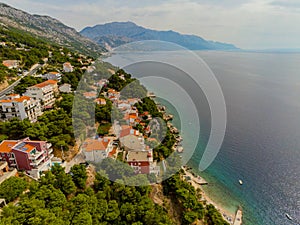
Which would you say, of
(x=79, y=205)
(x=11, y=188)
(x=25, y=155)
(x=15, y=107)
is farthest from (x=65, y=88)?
(x=79, y=205)

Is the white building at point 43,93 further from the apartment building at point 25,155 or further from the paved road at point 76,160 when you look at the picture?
the apartment building at point 25,155

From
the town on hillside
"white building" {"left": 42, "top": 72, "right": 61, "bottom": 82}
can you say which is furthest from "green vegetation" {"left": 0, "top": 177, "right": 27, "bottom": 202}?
"white building" {"left": 42, "top": 72, "right": 61, "bottom": 82}

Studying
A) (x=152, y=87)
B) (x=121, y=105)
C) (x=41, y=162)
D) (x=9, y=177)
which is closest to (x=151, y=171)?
(x=41, y=162)

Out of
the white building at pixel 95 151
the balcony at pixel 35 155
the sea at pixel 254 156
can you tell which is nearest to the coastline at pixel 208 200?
the sea at pixel 254 156

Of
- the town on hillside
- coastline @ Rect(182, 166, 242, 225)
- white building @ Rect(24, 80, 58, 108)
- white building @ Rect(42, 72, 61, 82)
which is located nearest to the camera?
the town on hillside

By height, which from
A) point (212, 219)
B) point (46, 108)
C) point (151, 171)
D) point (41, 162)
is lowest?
point (212, 219)

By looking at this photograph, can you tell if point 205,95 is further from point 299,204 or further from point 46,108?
point 46,108

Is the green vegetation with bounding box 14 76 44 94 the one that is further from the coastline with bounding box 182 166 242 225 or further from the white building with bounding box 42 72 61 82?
the coastline with bounding box 182 166 242 225

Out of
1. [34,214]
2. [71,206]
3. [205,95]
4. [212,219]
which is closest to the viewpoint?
[34,214]

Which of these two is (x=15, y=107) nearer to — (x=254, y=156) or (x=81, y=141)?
(x=81, y=141)
